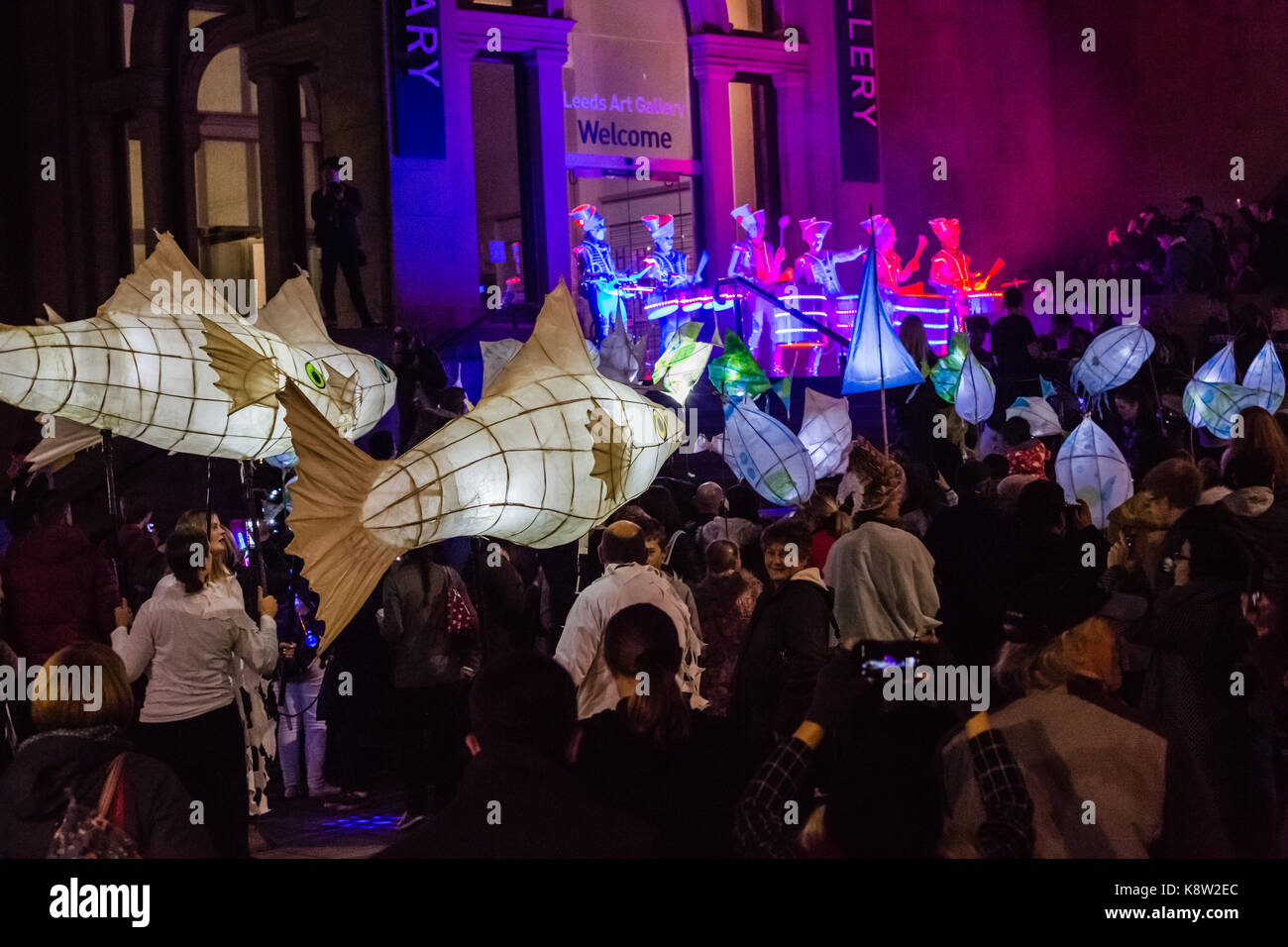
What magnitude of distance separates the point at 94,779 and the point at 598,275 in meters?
13.7

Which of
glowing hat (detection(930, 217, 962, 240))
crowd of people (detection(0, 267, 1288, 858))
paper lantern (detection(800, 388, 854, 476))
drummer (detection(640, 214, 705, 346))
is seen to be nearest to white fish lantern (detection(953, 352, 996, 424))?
crowd of people (detection(0, 267, 1288, 858))

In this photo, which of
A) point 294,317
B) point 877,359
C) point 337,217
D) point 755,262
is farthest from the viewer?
point 755,262

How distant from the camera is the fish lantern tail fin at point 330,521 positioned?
520 centimetres

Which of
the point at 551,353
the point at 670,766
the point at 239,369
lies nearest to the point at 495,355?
the point at 239,369

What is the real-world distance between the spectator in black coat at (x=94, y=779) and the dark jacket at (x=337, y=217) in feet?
35.9

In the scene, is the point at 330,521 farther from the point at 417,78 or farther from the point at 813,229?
the point at 813,229

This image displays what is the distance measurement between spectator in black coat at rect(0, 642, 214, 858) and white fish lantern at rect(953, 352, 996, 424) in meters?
8.14

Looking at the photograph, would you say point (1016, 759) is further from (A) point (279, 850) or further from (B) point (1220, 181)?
(B) point (1220, 181)

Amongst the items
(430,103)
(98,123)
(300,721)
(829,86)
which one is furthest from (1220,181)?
(300,721)

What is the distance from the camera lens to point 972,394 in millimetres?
11562

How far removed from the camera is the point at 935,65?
73.0ft

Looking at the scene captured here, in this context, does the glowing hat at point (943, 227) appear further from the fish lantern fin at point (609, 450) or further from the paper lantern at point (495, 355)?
the fish lantern fin at point (609, 450)

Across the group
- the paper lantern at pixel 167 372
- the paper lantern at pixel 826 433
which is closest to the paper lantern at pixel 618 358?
the paper lantern at pixel 826 433
